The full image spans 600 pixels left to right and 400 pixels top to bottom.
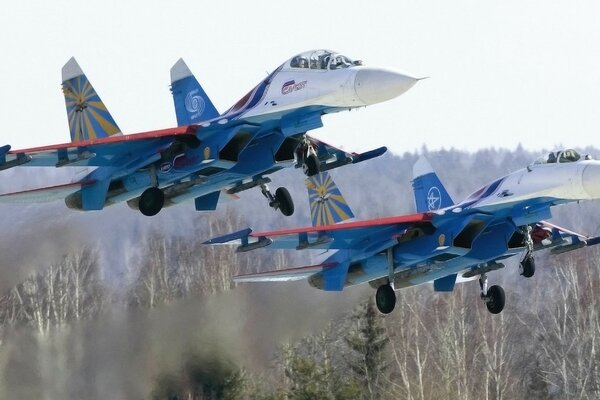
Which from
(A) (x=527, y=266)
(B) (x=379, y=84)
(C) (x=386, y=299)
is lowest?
(C) (x=386, y=299)

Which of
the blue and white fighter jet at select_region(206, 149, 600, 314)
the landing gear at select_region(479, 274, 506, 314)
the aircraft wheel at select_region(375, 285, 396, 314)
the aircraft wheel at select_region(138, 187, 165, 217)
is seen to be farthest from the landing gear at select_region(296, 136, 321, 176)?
the landing gear at select_region(479, 274, 506, 314)

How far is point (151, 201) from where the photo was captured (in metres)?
19.5

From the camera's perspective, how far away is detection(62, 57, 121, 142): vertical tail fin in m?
21.3

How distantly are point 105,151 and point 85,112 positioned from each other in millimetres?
2007

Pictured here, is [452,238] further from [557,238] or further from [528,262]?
[557,238]

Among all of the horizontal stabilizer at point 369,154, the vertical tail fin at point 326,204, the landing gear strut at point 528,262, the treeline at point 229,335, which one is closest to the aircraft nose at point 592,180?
the landing gear strut at point 528,262

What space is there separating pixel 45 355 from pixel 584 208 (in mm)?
42918

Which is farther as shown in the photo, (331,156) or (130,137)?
(331,156)

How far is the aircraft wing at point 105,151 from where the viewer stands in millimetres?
18766

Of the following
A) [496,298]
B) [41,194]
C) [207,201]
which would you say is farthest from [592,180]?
[41,194]

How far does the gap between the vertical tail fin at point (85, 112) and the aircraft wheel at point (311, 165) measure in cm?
386

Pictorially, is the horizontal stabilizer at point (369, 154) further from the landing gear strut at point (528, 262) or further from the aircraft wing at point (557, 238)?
the aircraft wing at point (557, 238)

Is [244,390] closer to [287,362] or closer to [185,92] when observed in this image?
[287,362]

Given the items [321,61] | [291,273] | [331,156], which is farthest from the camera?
[291,273]
